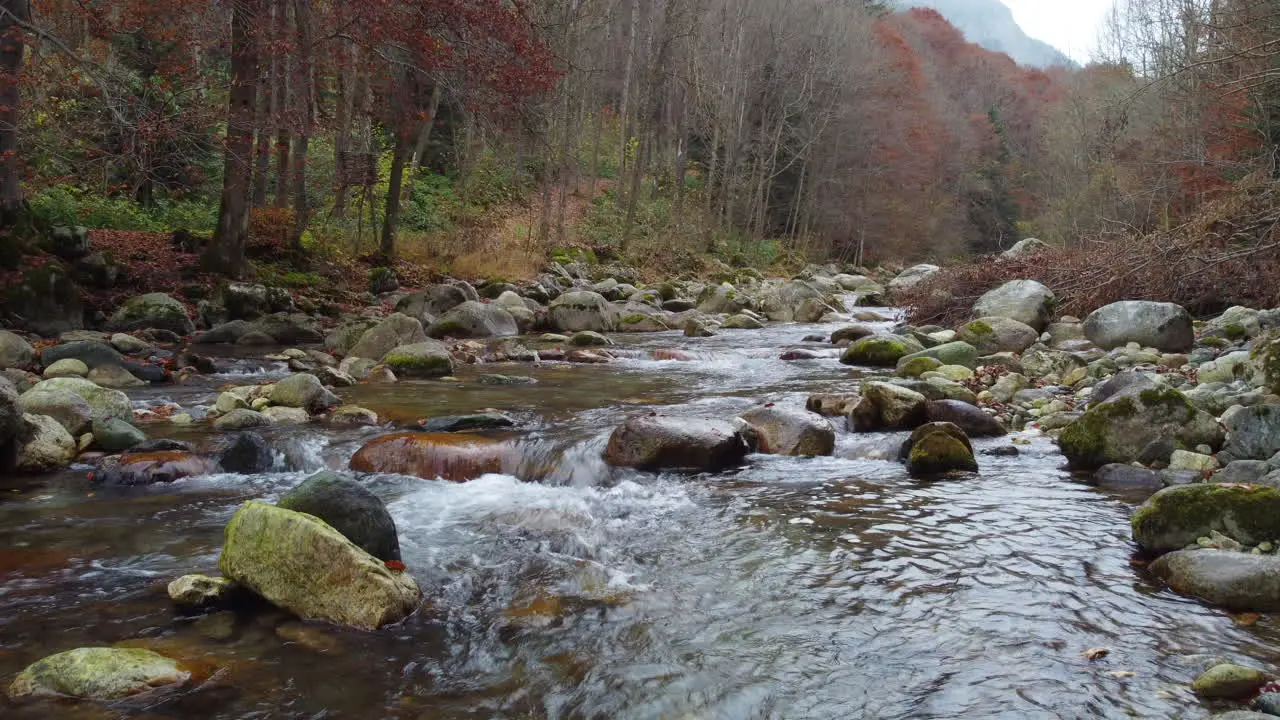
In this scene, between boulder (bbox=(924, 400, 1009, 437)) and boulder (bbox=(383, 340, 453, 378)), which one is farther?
boulder (bbox=(383, 340, 453, 378))

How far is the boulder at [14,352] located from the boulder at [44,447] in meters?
2.93

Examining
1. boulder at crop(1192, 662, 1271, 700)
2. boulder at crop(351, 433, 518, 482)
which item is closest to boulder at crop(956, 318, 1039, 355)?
boulder at crop(351, 433, 518, 482)

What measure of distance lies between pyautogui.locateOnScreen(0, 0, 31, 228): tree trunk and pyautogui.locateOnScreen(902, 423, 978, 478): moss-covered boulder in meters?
9.98

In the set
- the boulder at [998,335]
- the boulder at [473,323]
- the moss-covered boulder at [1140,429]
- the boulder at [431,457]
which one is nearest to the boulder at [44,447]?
the boulder at [431,457]

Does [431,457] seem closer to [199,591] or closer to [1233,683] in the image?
[199,591]

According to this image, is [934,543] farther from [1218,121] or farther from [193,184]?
[1218,121]

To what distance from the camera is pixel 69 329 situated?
428 inches

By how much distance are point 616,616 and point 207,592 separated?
1.84 meters

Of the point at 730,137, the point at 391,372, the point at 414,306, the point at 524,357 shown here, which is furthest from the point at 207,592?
the point at 730,137

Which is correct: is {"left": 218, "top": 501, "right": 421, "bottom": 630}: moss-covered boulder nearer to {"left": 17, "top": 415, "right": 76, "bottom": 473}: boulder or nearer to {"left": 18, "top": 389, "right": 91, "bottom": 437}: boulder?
{"left": 17, "top": 415, "right": 76, "bottom": 473}: boulder

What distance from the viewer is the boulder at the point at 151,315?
1166cm

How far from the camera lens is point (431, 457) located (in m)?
6.35

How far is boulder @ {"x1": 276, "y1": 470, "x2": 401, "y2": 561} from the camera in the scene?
4.19 m

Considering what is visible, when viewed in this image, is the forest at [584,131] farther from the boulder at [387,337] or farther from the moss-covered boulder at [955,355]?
the moss-covered boulder at [955,355]
